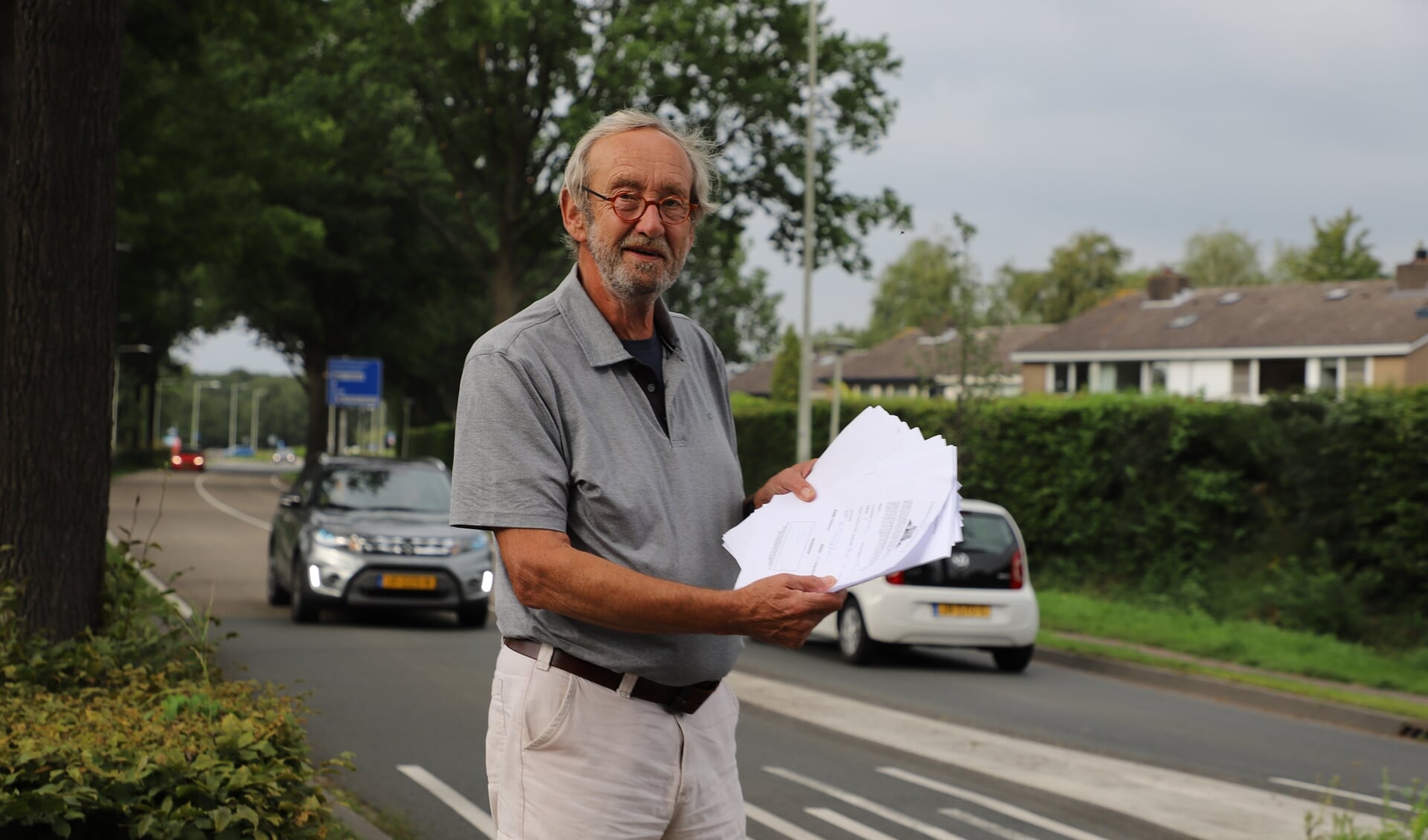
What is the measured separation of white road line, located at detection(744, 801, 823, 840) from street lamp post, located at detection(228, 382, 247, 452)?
483 ft

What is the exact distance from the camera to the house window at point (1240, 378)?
52.4 meters

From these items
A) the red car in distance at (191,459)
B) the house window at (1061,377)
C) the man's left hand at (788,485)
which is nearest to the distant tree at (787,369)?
the house window at (1061,377)

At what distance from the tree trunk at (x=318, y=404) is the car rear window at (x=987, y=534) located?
35056mm

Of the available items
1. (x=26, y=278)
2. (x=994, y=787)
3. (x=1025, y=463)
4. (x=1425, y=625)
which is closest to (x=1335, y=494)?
(x=1425, y=625)

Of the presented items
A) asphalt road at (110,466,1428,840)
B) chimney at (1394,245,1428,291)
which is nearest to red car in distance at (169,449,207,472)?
chimney at (1394,245,1428,291)

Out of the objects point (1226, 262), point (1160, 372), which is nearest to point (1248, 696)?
point (1160, 372)

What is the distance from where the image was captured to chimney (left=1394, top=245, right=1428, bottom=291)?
4975cm

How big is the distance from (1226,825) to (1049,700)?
4.71 metres

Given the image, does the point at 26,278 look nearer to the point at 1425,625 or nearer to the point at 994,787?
the point at 994,787

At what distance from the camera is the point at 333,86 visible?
104 ft

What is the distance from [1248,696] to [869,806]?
6.49 m

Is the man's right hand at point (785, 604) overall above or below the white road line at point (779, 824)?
above

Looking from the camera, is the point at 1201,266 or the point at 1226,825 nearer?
the point at 1226,825

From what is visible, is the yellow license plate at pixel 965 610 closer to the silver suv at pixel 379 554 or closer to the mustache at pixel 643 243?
the silver suv at pixel 379 554
